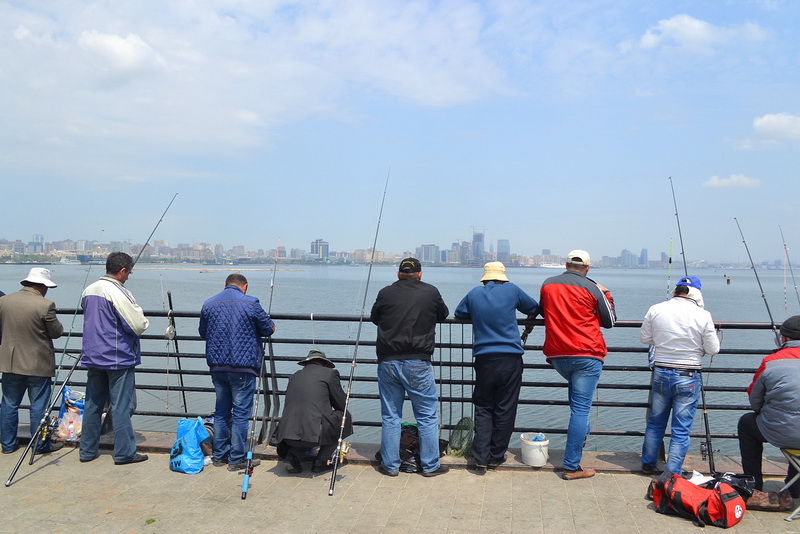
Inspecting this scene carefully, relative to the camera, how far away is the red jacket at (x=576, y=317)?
208 inches

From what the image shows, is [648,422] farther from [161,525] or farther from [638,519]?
[161,525]

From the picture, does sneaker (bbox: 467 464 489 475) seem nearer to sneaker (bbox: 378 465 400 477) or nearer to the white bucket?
the white bucket

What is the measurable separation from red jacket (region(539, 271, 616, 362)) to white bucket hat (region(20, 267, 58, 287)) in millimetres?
Result: 4730

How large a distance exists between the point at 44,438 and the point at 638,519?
5358 mm

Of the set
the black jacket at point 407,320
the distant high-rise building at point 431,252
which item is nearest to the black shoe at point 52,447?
the black jacket at point 407,320

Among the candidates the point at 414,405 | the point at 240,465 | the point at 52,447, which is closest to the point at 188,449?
the point at 240,465

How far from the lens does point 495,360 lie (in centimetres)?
540

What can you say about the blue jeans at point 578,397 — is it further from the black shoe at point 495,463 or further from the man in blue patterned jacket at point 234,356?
the man in blue patterned jacket at point 234,356

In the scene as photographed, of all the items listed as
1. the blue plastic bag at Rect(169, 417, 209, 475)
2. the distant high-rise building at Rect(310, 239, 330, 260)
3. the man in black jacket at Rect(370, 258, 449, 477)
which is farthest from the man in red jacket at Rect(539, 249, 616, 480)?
the distant high-rise building at Rect(310, 239, 330, 260)

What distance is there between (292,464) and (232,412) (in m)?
0.77

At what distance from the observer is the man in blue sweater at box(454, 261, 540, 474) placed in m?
5.41

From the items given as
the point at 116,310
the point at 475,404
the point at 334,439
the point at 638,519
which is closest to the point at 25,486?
the point at 116,310

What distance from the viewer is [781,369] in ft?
15.0

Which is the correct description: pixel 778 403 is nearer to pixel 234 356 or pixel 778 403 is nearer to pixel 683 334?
pixel 683 334
